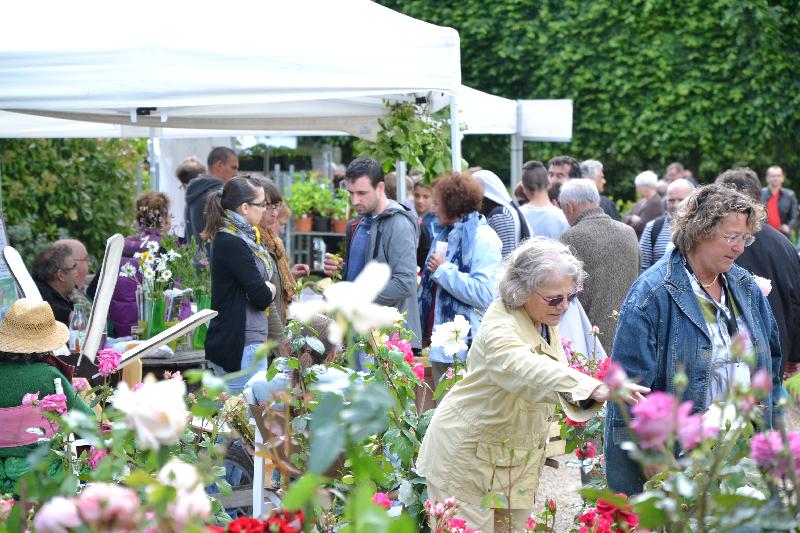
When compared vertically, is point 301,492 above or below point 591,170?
below

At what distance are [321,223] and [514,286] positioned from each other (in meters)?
8.50

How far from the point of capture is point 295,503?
51.3 inches

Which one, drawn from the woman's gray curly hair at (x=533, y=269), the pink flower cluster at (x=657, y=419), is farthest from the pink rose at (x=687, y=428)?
the woman's gray curly hair at (x=533, y=269)

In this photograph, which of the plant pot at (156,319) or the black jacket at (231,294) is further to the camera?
the plant pot at (156,319)

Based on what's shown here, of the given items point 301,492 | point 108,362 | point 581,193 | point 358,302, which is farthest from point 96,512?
point 581,193

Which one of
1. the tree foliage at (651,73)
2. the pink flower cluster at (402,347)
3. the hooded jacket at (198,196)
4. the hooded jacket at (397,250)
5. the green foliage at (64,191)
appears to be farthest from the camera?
the tree foliage at (651,73)

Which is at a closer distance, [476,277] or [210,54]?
[210,54]

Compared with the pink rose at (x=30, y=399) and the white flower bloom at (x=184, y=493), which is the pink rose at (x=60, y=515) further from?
the pink rose at (x=30, y=399)

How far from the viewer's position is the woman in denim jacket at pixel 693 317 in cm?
292

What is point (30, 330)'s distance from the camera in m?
3.49

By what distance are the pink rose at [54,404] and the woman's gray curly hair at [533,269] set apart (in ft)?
4.05

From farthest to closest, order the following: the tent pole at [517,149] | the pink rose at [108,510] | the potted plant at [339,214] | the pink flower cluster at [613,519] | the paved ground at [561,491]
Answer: the potted plant at [339,214]
the tent pole at [517,149]
the paved ground at [561,491]
the pink flower cluster at [613,519]
the pink rose at [108,510]

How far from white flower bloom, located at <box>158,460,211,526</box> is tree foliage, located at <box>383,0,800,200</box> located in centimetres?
1637

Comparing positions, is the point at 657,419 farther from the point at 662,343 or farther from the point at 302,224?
the point at 302,224
